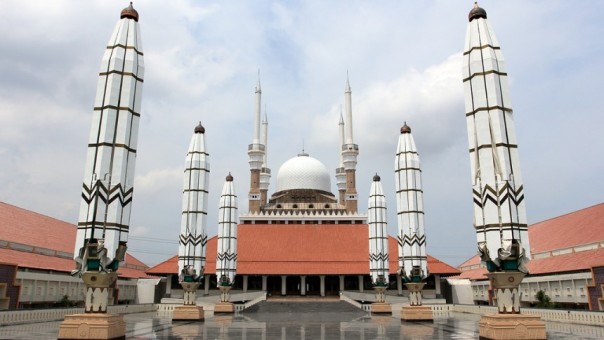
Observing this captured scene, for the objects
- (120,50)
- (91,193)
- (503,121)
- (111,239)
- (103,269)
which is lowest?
(103,269)

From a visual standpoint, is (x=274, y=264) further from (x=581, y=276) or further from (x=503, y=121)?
(x=503, y=121)

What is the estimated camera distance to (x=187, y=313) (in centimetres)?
2522

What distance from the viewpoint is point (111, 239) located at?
15.3 m

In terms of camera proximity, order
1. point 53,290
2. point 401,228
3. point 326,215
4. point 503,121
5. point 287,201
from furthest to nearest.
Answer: point 287,201
point 326,215
point 53,290
point 401,228
point 503,121

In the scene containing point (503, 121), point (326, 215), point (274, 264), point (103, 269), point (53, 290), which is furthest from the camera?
point (326, 215)

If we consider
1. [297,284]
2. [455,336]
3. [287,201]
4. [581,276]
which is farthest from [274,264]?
[455,336]

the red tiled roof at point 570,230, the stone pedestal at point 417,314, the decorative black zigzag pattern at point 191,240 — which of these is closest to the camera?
the stone pedestal at point 417,314

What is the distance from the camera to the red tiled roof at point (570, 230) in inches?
1312

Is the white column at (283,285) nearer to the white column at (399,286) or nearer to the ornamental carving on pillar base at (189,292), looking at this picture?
the white column at (399,286)

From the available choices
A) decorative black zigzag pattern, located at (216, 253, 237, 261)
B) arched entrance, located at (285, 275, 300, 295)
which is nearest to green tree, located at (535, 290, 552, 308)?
decorative black zigzag pattern, located at (216, 253, 237, 261)

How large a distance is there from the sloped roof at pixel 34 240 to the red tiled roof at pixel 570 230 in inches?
1312

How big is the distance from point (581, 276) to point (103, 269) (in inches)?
1116

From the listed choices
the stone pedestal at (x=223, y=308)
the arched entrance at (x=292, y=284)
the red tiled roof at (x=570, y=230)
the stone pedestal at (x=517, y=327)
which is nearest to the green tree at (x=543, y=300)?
the red tiled roof at (x=570, y=230)

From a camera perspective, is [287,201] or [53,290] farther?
[287,201]
